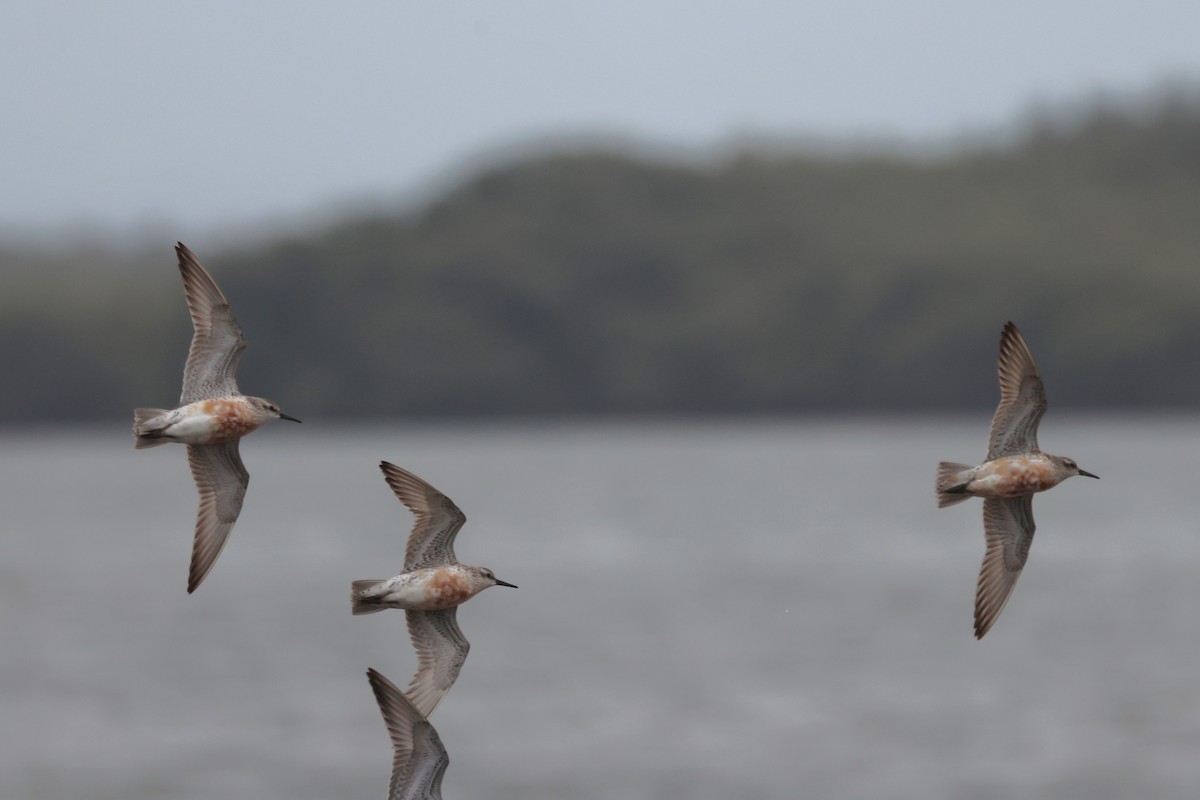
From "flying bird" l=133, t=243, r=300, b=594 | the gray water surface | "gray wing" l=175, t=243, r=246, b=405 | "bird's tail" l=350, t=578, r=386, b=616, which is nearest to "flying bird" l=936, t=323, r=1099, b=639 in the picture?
"bird's tail" l=350, t=578, r=386, b=616

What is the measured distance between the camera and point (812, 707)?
66.5 metres

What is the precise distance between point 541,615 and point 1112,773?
156 feet

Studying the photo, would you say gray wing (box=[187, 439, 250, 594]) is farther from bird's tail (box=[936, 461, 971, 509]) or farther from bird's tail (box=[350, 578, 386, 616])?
bird's tail (box=[936, 461, 971, 509])

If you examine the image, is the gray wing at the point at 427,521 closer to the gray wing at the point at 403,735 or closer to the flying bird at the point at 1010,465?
the gray wing at the point at 403,735

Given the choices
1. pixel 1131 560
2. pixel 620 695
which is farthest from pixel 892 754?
pixel 1131 560

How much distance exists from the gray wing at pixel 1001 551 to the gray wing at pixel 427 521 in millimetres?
3389

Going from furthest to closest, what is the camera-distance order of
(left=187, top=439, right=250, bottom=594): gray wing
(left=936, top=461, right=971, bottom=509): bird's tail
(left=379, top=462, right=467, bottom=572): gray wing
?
(left=936, top=461, right=971, bottom=509): bird's tail → (left=379, top=462, right=467, bottom=572): gray wing → (left=187, top=439, right=250, bottom=594): gray wing

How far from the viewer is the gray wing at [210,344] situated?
41.5 ft

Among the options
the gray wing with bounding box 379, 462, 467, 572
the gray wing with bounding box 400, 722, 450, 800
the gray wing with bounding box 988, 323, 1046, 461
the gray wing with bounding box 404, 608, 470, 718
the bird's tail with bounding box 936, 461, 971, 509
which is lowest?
the gray wing with bounding box 400, 722, 450, 800

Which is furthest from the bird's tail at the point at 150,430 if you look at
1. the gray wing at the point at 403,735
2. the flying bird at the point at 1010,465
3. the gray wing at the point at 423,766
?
the flying bird at the point at 1010,465

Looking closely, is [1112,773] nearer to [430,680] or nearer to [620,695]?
[620,695]

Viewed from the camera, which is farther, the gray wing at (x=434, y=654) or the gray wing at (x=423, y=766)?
the gray wing at (x=434, y=654)

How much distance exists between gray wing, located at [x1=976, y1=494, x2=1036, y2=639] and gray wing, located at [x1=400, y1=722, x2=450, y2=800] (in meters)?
3.42

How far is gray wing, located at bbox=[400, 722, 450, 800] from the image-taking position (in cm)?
1179
